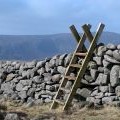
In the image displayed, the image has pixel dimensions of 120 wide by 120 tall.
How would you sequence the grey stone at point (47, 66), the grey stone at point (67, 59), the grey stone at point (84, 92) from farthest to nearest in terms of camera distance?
the grey stone at point (47, 66)
the grey stone at point (67, 59)
the grey stone at point (84, 92)

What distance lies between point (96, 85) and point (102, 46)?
47.9 inches

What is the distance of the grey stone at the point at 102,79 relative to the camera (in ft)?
47.2

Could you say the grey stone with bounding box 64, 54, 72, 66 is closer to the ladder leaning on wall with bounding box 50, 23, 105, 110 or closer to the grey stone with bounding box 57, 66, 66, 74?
the grey stone with bounding box 57, 66, 66, 74

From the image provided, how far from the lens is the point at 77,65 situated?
14664 millimetres

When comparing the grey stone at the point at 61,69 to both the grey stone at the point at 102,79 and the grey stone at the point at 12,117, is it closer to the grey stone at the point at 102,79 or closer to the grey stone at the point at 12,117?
the grey stone at the point at 102,79

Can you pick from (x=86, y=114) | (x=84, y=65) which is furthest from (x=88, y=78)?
(x=86, y=114)

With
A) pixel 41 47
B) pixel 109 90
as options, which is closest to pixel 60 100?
pixel 109 90

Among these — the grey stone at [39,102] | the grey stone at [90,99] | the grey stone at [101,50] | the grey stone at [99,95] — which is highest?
the grey stone at [101,50]

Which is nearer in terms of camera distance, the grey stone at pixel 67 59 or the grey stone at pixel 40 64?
the grey stone at pixel 67 59

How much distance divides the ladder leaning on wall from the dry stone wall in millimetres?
312

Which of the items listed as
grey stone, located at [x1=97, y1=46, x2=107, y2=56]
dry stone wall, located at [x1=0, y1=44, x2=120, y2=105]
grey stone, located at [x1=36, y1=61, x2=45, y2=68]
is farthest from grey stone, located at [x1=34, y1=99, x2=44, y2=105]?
grey stone, located at [x1=97, y1=46, x2=107, y2=56]

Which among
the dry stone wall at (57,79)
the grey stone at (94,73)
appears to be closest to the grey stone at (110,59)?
the dry stone wall at (57,79)

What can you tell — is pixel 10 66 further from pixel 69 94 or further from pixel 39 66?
pixel 69 94

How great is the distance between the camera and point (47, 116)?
1265 cm
